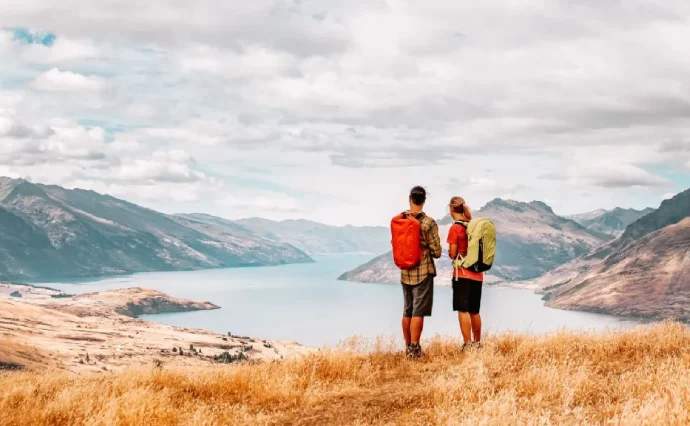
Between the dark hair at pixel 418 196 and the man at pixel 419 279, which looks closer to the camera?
the man at pixel 419 279

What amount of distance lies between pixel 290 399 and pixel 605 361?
633cm

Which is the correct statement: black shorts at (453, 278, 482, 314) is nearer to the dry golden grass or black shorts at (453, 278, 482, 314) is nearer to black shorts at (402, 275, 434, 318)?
black shorts at (402, 275, 434, 318)

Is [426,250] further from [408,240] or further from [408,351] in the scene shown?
[408,351]

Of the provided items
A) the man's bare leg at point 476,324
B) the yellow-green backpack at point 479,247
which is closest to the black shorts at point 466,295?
the man's bare leg at point 476,324

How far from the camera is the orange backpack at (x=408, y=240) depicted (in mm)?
12320

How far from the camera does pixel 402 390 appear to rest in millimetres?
9906

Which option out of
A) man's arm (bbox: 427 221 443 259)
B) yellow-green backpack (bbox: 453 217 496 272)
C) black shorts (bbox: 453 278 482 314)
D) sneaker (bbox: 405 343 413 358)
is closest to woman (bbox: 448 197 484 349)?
black shorts (bbox: 453 278 482 314)

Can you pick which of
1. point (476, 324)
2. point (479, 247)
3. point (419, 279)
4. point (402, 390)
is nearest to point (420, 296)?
point (419, 279)

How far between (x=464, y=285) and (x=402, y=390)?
333cm

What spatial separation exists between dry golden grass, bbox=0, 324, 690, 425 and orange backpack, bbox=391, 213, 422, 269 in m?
2.12

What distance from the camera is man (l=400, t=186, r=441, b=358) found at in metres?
12.4

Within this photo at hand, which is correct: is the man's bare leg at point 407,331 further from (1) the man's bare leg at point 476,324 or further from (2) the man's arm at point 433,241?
(2) the man's arm at point 433,241

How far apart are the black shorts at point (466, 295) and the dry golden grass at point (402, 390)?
100 centimetres

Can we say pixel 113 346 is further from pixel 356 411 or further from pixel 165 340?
pixel 356 411
